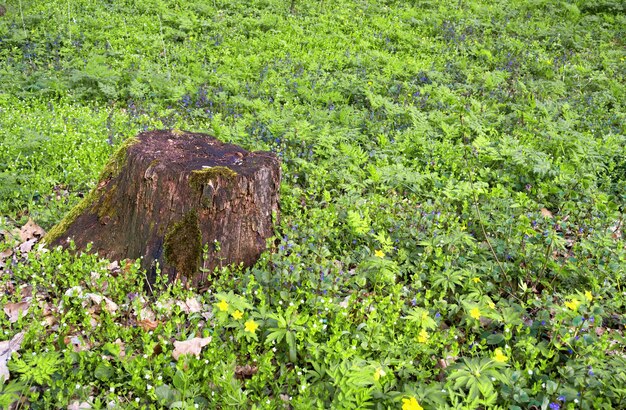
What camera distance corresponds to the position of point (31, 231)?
4.67m

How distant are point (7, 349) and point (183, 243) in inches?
53.6

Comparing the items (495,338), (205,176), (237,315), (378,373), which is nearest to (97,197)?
(205,176)

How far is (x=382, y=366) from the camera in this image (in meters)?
3.02

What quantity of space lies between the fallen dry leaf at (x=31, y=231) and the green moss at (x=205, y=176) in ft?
5.91

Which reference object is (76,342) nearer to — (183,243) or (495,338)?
(183,243)

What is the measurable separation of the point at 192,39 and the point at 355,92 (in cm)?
406

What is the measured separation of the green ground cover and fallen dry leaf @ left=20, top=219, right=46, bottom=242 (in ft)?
0.31

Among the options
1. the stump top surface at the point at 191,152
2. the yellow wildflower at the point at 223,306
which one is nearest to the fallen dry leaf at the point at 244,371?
the yellow wildflower at the point at 223,306

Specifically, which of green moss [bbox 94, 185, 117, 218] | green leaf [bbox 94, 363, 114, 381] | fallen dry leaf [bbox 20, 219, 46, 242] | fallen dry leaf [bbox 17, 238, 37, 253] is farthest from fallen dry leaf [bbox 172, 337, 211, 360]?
fallen dry leaf [bbox 20, 219, 46, 242]

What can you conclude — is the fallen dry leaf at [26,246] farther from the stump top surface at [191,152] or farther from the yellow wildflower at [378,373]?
the yellow wildflower at [378,373]

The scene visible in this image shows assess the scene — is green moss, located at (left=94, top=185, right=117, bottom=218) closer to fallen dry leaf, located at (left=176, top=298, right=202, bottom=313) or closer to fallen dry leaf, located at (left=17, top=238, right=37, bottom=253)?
fallen dry leaf, located at (left=17, top=238, right=37, bottom=253)

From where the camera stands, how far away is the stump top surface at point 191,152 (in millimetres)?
4125

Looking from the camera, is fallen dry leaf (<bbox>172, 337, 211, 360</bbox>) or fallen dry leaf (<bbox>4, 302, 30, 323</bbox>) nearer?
fallen dry leaf (<bbox>172, 337, 211, 360</bbox>)

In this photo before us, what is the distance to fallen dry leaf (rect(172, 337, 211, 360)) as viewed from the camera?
3.22 m
